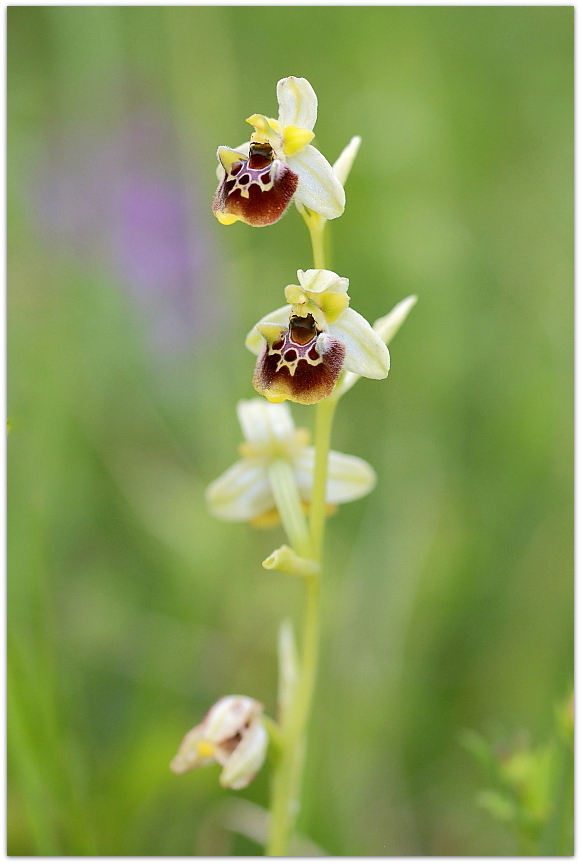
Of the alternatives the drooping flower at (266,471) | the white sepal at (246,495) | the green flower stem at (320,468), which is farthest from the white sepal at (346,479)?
the green flower stem at (320,468)

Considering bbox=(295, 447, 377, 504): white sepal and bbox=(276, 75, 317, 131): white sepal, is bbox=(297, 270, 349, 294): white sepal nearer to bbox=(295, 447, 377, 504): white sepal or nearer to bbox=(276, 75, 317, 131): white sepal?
bbox=(276, 75, 317, 131): white sepal

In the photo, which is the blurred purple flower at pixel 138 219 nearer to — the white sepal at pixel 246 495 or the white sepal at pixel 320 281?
the white sepal at pixel 246 495

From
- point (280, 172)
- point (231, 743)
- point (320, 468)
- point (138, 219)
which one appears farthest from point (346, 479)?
point (138, 219)

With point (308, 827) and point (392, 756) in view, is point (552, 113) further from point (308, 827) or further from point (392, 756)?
point (308, 827)

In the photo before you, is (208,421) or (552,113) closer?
(208,421)

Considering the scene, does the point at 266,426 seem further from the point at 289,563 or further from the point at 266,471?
the point at 289,563

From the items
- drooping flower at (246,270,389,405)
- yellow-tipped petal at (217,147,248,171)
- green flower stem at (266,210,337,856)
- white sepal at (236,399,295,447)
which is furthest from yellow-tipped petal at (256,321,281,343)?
white sepal at (236,399,295,447)

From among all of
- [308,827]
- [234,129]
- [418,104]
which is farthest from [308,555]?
[418,104]
